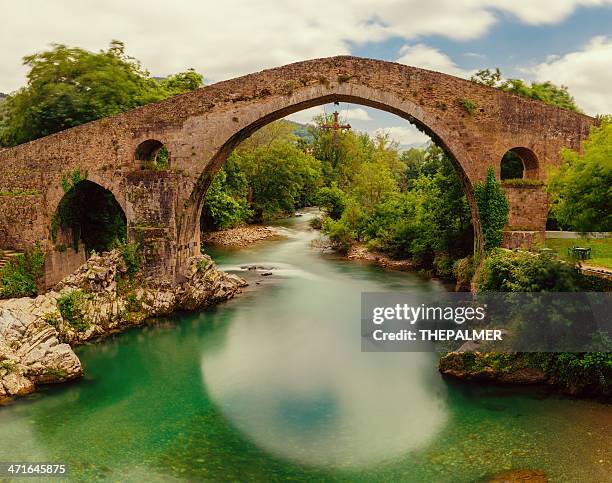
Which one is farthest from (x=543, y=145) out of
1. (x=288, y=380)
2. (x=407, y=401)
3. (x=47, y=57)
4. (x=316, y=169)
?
(x=316, y=169)

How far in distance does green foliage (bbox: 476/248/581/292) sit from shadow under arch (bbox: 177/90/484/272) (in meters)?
3.89

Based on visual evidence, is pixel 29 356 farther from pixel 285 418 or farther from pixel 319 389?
pixel 319 389

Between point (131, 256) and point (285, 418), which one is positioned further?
point (131, 256)

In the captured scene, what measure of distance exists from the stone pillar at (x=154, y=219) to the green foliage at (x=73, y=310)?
2.27 m

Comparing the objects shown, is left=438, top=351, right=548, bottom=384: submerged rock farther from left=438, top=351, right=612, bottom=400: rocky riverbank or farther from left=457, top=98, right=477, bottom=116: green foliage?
left=457, top=98, right=477, bottom=116: green foliage

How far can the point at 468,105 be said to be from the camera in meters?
14.5

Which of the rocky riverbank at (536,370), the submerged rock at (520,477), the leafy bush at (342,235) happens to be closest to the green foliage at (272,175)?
the leafy bush at (342,235)

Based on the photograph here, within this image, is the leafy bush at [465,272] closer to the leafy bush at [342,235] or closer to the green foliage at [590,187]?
the green foliage at [590,187]

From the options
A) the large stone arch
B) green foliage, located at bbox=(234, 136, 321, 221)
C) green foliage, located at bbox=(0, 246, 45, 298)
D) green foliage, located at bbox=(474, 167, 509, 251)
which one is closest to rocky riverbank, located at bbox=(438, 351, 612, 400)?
green foliage, located at bbox=(474, 167, 509, 251)

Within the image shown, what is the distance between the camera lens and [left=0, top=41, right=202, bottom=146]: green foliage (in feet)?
57.1

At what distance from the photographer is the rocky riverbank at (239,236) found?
29203mm

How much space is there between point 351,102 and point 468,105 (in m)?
3.46

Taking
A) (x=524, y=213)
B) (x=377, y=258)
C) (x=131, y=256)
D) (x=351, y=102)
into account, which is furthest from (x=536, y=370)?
(x=377, y=258)

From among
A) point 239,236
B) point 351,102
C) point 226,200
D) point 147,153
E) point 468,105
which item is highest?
point 351,102
